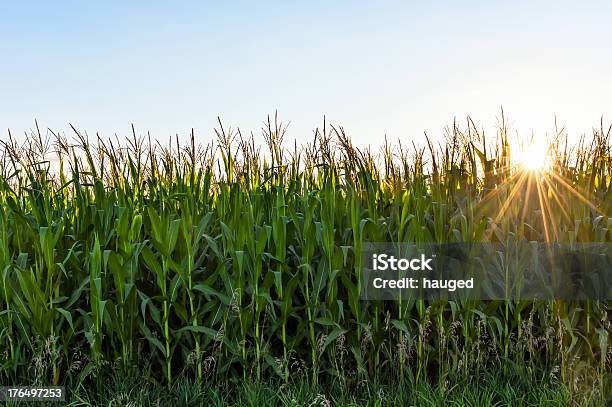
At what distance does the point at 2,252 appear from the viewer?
498 centimetres

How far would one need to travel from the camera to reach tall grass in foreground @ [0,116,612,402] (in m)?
4.66

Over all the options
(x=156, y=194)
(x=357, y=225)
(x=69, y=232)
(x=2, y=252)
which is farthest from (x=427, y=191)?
(x=2, y=252)

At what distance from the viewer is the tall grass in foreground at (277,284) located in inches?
183

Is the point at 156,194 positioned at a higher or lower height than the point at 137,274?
higher

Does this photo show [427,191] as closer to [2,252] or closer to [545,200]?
[545,200]

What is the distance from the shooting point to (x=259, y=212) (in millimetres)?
5164

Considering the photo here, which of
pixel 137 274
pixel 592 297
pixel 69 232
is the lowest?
pixel 592 297

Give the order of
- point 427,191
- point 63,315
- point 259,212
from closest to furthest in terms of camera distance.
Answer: point 63,315 → point 259,212 → point 427,191

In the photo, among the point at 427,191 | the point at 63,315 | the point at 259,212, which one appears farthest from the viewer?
the point at 427,191

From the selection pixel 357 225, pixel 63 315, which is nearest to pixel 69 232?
pixel 63 315

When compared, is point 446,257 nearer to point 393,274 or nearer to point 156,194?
point 393,274

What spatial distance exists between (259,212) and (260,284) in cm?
60

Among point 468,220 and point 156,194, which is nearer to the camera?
point 468,220

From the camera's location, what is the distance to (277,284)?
4.62m
